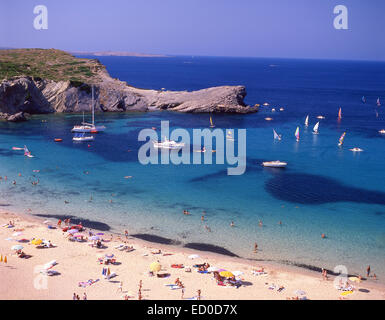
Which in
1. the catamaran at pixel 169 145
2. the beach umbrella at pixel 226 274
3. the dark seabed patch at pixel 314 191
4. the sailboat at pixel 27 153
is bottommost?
the beach umbrella at pixel 226 274

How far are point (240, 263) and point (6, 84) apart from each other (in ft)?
219

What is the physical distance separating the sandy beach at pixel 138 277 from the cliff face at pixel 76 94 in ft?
179

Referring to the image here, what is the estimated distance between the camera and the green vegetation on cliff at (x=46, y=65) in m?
95.5

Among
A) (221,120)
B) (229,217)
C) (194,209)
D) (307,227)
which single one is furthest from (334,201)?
(221,120)

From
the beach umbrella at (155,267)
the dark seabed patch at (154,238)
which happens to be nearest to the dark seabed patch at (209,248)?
the dark seabed patch at (154,238)

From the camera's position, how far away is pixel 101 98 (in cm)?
9212

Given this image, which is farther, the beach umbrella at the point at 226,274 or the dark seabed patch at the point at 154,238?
the dark seabed patch at the point at 154,238

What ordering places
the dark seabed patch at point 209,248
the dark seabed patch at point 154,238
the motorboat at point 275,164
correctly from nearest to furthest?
the dark seabed patch at point 209,248 < the dark seabed patch at point 154,238 < the motorboat at point 275,164

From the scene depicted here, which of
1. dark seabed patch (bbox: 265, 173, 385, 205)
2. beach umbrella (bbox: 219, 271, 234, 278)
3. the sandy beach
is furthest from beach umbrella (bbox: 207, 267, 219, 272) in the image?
→ dark seabed patch (bbox: 265, 173, 385, 205)

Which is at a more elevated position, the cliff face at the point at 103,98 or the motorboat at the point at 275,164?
the cliff face at the point at 103,98

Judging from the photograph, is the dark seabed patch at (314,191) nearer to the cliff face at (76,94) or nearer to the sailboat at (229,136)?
the sailboat at (229,136)

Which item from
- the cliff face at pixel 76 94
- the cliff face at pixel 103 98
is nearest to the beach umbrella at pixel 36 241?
the cliff face at pixel 76 94

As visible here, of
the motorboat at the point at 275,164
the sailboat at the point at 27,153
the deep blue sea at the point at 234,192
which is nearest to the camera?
the deep blue sea at the point at 234,192

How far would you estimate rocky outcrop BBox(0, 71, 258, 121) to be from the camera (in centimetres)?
8144
